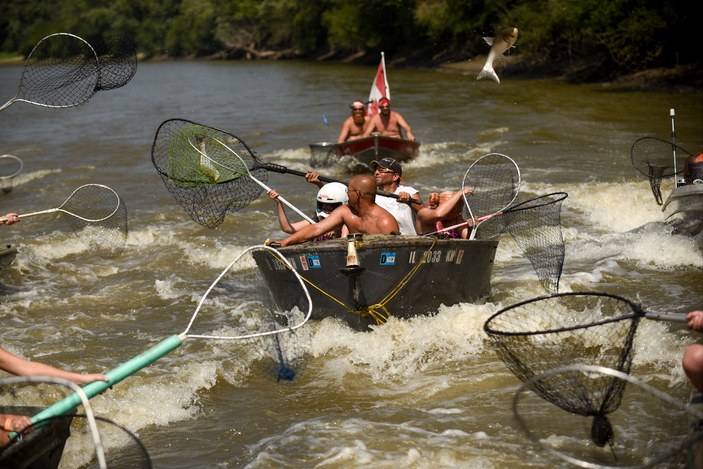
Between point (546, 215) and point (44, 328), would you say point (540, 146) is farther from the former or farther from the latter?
point (44, 328)

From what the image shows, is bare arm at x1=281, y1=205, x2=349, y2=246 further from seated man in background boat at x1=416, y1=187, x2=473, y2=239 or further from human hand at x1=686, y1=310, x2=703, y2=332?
human hand at x1=686, y1=310, x2=703, y2=332

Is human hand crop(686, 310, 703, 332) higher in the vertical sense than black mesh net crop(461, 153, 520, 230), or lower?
higher

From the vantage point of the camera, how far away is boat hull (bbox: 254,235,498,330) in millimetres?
7996

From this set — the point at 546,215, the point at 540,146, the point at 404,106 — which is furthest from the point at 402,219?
the point at 404,106

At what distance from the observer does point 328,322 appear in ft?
27.8

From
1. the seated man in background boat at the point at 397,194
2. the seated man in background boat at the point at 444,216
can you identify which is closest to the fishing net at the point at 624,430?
the seated man in background boat at the point at 444,216

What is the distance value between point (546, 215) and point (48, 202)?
38.7ft

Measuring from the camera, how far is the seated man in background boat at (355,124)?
18.4m

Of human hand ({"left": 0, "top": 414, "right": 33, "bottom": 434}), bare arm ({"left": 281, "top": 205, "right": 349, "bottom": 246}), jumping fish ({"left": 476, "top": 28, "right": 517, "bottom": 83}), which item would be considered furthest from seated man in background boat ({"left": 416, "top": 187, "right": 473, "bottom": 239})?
human hand ({"left": 0, "top": 414, "right": 33, "bottom": 434})

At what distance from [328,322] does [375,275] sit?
721 mm

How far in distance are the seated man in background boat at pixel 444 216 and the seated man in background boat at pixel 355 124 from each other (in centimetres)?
897

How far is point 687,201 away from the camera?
1066 cm

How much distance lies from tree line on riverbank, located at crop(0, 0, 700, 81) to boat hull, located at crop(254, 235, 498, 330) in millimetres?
6970

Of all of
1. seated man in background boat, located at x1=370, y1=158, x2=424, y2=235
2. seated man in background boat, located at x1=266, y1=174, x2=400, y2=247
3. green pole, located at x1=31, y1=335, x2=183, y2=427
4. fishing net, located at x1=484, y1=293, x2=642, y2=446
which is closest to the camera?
green pole, located at x1=31, y1=335, x2=183, y2=427
